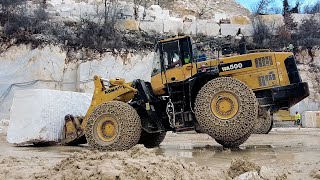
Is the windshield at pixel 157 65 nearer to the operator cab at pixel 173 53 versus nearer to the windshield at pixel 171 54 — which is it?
the operator cab at pixel 173 53

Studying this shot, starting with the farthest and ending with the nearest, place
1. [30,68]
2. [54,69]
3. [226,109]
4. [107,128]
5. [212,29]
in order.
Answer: [212,29]
[54,69]
[30,68]
[107,128]
[226,109]

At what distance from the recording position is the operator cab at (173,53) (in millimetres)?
9844

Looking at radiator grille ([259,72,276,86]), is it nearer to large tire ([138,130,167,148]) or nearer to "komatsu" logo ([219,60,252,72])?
"komatsu" logo ([219,60,252,72])

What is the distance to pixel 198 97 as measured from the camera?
908 centimetres

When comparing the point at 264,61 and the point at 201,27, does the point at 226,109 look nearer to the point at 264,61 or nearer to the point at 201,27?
the point at 264,61

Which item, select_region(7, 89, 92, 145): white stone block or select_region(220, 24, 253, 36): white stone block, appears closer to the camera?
select_region(7, 89, 92, 145): white stone block

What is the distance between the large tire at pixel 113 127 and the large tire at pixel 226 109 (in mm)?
1545

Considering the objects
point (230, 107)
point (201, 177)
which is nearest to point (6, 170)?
point (201, 177)

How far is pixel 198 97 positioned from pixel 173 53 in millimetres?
1506

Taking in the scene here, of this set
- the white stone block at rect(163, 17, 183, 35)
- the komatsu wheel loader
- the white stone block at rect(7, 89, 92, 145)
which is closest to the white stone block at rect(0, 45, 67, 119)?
the white stone block at rect(163, 17, 183, 35)

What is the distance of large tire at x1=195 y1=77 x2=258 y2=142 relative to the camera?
8.65 metres

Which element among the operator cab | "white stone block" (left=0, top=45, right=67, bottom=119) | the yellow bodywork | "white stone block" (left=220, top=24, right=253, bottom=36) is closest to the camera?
the yellow bodywork

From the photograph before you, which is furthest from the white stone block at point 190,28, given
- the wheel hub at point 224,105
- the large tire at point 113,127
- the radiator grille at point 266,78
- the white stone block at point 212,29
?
the wheel hub at point 224,105

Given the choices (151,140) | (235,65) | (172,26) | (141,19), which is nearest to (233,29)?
(172,26)
